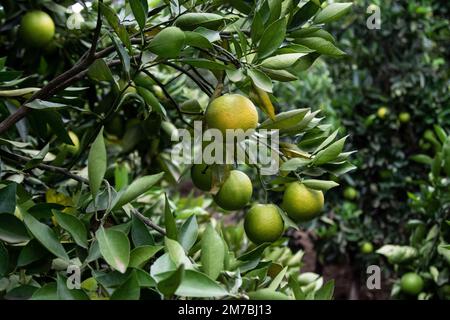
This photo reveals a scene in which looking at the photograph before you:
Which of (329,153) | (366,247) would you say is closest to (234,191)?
(329,153)

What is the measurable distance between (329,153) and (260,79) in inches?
6.7

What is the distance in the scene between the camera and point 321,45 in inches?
35.2

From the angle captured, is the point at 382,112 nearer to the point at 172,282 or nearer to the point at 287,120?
the point at 287,120

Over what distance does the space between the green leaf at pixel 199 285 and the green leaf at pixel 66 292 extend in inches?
4.6

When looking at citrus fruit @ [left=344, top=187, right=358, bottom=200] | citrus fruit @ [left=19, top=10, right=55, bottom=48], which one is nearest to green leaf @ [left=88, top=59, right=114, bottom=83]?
citrus fruit @ [left=19, top=10, right=55, bottom=48]

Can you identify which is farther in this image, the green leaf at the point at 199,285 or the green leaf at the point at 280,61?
the green leaf at the point at 280,61

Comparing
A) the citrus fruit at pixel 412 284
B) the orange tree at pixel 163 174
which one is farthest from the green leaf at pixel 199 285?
the citrus fruit at pixel 412 284

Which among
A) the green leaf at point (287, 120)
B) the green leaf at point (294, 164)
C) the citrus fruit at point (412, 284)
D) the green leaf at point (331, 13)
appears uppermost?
the green leaf at point (331, 13)

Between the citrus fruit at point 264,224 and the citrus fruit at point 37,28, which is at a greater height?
the citrus fruit at point 37,28

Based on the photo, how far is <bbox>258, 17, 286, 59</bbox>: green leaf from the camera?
79 centimetres

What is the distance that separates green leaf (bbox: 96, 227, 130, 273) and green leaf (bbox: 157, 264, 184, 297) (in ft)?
0.24

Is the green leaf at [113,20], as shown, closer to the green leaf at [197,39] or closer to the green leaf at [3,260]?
the green leaf at [197,39]

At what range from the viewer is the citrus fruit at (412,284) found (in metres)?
1.79

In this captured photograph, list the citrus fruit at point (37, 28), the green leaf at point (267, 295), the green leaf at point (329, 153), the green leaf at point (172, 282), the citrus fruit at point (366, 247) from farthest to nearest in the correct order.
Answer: the citrus fruit at point (366, 247) → the citrus fruit at point (37, 28) → the green leaf at point (329, 153) → the green leaf at point (267, 295) → the green leaf at point (172, 282)
